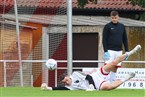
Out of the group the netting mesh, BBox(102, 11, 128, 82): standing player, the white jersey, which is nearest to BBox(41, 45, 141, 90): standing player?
the white jersey

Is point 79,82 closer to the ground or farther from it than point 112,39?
closer to the ground

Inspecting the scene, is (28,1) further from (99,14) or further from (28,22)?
(99,14)

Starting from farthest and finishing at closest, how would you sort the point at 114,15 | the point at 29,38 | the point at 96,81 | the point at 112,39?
the point at 29,38
the point at 112,39
the point at 114,15
the point at 96,81

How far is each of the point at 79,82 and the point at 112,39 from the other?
2070 millimetres

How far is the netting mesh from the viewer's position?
21141 mm

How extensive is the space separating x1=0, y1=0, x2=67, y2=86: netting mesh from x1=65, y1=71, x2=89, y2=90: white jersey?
251 inches

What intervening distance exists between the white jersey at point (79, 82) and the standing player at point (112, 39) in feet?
5.33

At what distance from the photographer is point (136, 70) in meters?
18.6

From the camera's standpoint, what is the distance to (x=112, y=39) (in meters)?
15.5

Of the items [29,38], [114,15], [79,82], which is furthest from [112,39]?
[29,38]

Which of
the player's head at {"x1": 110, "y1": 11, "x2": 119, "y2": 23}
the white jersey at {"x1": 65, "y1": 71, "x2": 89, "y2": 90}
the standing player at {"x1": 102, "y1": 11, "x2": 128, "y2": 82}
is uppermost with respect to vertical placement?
the player's head at {"x1": 110, "y1": 11, "x2": 119, "y2": 23}

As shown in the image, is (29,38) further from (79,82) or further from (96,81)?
(96,81)

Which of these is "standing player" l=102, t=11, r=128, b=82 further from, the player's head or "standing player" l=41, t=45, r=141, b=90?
"standing player" l=41, t=45, r=141, b=90

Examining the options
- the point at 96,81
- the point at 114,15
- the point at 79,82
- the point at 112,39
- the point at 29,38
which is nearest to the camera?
the point at 96,81
